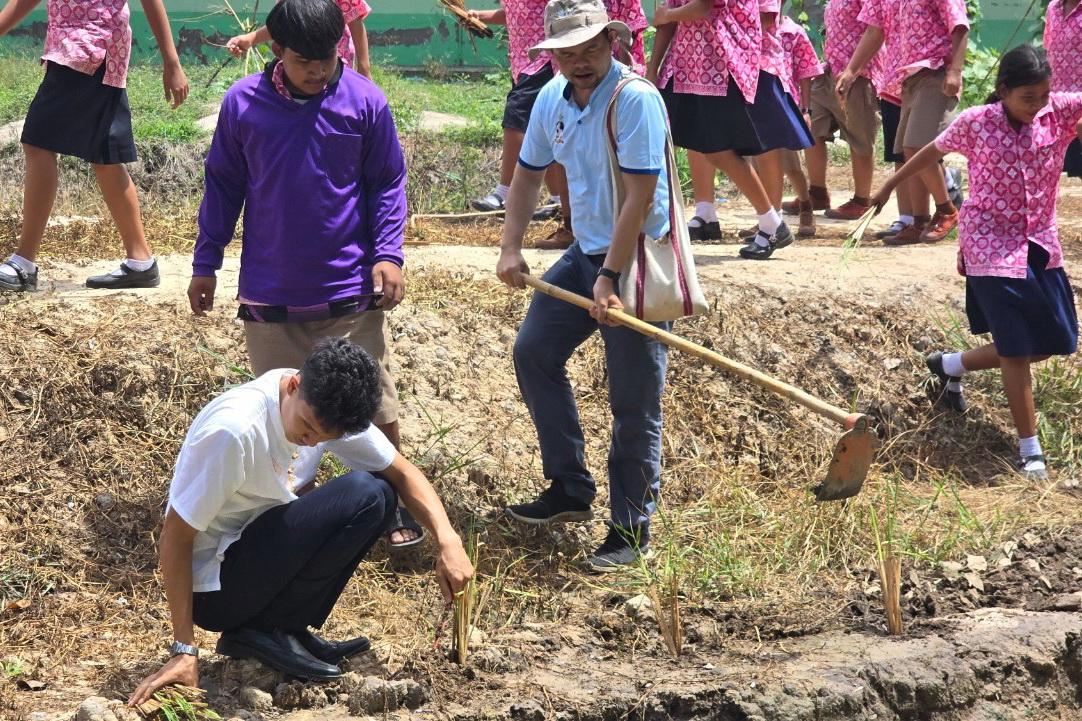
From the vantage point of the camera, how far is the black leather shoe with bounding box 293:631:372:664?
3.73m

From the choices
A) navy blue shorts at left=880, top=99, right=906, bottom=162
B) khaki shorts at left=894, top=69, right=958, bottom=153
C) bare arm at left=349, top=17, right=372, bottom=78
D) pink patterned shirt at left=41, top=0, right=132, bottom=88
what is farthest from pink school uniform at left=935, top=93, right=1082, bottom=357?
pink patterned shirt at left=41, top=0, right=132, bottom=88

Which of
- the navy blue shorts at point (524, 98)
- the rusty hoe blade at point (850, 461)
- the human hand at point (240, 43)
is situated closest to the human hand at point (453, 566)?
the rusty hoe blade at point (850, 461)

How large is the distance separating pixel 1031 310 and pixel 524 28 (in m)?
2.78

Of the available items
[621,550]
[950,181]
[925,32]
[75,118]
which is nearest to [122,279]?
[75,118]

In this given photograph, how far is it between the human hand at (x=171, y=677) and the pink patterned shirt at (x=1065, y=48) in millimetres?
5202

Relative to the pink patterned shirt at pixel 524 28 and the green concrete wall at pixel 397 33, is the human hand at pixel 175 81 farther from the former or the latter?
the green concrete wall at pixel 397 33

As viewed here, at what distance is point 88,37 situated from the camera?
5027 millimetres

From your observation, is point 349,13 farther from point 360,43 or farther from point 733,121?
point 733,121

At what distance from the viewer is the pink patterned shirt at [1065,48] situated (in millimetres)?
6609

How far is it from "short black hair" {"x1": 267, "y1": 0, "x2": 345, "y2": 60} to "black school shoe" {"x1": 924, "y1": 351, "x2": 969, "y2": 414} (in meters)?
3.32

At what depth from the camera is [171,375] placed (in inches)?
191

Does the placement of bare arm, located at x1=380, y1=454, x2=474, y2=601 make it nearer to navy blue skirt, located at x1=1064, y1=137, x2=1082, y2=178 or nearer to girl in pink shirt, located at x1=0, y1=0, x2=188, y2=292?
girl in pink shirt, located at x1=0, y1=0, x2=188, y2=292

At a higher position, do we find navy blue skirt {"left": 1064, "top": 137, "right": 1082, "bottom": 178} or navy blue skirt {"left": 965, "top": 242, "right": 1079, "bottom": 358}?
navy blue skirt {"left": 1064, "top": 137, "right": 1082, "bottom": 178}

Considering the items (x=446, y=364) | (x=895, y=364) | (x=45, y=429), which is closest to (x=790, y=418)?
Result: (x=895, y=364)
